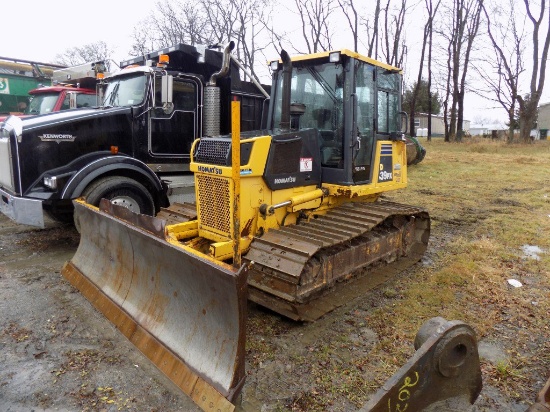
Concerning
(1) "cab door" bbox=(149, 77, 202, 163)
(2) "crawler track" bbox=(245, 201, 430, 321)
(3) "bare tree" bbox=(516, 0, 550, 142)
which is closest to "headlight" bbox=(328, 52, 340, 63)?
(2) "crawler track" bbox=(245, 201, 430, 321)

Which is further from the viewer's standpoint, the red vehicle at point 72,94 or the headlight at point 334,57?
the red vehicle at point 72,94

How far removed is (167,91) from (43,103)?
605cm

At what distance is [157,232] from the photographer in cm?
356

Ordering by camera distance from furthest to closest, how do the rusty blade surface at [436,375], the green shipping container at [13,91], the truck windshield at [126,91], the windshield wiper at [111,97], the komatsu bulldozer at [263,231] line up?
the green shipping container at [13,91] → the windshield wiper at [111,97] → the truck windshield at [126,91] → the komatsu bulldozer at [263,231] → the rusty blade surface at [436,375]

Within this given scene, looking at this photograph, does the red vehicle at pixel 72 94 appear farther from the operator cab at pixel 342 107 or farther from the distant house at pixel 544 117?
the distant house at pixel 544 117

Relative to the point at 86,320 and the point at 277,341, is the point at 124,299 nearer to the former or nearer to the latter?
the point at 86,320

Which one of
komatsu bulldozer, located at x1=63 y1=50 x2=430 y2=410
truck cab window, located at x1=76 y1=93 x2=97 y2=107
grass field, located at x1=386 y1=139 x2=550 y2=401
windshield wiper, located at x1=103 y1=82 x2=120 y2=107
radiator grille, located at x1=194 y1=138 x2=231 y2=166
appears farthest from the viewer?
truck cab window, located at x1=76 y1=93 x2=97 y2=107

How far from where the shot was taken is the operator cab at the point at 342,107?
4859 mm

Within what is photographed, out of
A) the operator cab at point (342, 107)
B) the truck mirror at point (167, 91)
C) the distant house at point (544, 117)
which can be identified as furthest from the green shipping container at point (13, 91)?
the distant house at point (544, 117)

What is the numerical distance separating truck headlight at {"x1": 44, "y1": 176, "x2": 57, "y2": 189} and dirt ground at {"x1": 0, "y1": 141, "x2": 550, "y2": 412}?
4.37 ft

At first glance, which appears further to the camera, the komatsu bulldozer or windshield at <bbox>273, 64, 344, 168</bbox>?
windshield at <bbox>273, 64, 344, 168</bbox>

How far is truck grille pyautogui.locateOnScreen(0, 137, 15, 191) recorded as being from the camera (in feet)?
19.2

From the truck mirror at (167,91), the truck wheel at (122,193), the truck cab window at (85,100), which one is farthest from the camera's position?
the truck cab window at (85,100)

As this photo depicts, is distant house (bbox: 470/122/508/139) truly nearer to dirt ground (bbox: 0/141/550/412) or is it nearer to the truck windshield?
the truck windshield
